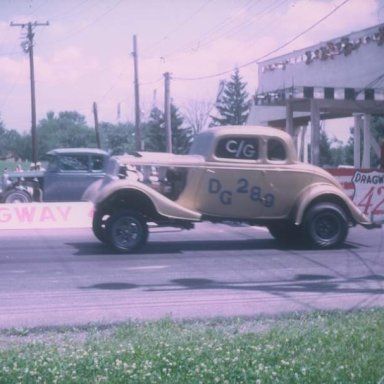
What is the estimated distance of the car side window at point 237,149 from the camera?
14328mm

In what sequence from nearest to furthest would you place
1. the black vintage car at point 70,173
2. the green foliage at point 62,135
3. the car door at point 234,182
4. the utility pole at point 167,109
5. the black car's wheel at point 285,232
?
the car door at point 234,182 < the black car's wheel at point 285,232 < the black vintage car at point 70,173 < the utility pole at point 167,109 < the green foliage at point 62,135

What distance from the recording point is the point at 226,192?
1417cm

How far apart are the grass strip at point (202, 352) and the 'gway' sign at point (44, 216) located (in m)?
11.7

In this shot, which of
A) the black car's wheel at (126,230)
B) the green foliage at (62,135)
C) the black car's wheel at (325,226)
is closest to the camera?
the black car's wheel at (126,230)

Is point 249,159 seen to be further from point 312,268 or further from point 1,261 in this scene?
point 1,261

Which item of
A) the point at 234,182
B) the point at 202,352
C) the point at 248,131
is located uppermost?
the point at 248,131

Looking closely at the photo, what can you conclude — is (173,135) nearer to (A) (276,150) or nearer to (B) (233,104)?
(B) (233,104)

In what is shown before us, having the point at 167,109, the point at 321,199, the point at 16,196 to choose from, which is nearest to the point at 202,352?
the point at 321,199

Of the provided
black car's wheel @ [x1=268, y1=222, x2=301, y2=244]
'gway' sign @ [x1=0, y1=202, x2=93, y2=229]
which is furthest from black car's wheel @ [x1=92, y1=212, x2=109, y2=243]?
'gway' sign @ [x1=0, y1=202, x2=93, y2=229]

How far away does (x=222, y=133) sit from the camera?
1434 centimetres

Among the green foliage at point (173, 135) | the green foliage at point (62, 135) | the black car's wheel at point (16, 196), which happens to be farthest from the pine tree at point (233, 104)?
the black car's wheel at point (16, 196)

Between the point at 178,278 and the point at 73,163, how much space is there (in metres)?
13.0

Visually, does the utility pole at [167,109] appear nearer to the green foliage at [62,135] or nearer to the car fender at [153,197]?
the car fender at [153,197]

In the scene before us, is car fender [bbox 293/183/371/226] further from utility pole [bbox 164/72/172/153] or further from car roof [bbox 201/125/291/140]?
utility pole [bbox 164/72/172/153]
